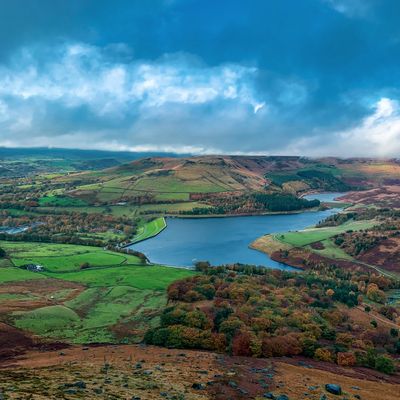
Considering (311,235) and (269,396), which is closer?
(269,396)

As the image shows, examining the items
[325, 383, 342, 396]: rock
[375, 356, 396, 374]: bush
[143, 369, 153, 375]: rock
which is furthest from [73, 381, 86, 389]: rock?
[375, 356, 396, 374]: bush

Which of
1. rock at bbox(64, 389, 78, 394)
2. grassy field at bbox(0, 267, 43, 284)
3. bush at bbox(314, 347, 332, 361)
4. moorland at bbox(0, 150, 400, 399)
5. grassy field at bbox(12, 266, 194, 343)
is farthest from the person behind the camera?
grassy field at bbox(0, 267, 43, 284)

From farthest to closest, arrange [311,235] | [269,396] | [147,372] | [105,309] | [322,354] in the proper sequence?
[311,235] < [105,309] < [322,354] < [147,372] < [269,396]

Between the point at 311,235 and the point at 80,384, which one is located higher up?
the point at 80,384

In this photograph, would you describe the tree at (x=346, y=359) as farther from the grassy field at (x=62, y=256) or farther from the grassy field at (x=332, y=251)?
the grassy field at (x=332, y=251)

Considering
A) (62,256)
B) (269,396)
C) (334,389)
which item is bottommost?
(62,256)

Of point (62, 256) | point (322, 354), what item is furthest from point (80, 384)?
point (62, 256)

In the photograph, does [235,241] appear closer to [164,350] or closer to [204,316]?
[204,316]

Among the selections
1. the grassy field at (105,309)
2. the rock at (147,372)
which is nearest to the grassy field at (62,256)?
the grassy field at (105,309)

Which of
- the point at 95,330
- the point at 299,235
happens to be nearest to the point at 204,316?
the point at 95,330

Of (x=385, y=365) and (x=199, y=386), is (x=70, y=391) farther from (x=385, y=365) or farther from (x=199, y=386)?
(x=385, y=365)

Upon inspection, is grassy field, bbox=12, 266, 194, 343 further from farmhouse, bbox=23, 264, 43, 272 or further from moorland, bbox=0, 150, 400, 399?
farmhouse, bbox=23, 264, 43, 272
